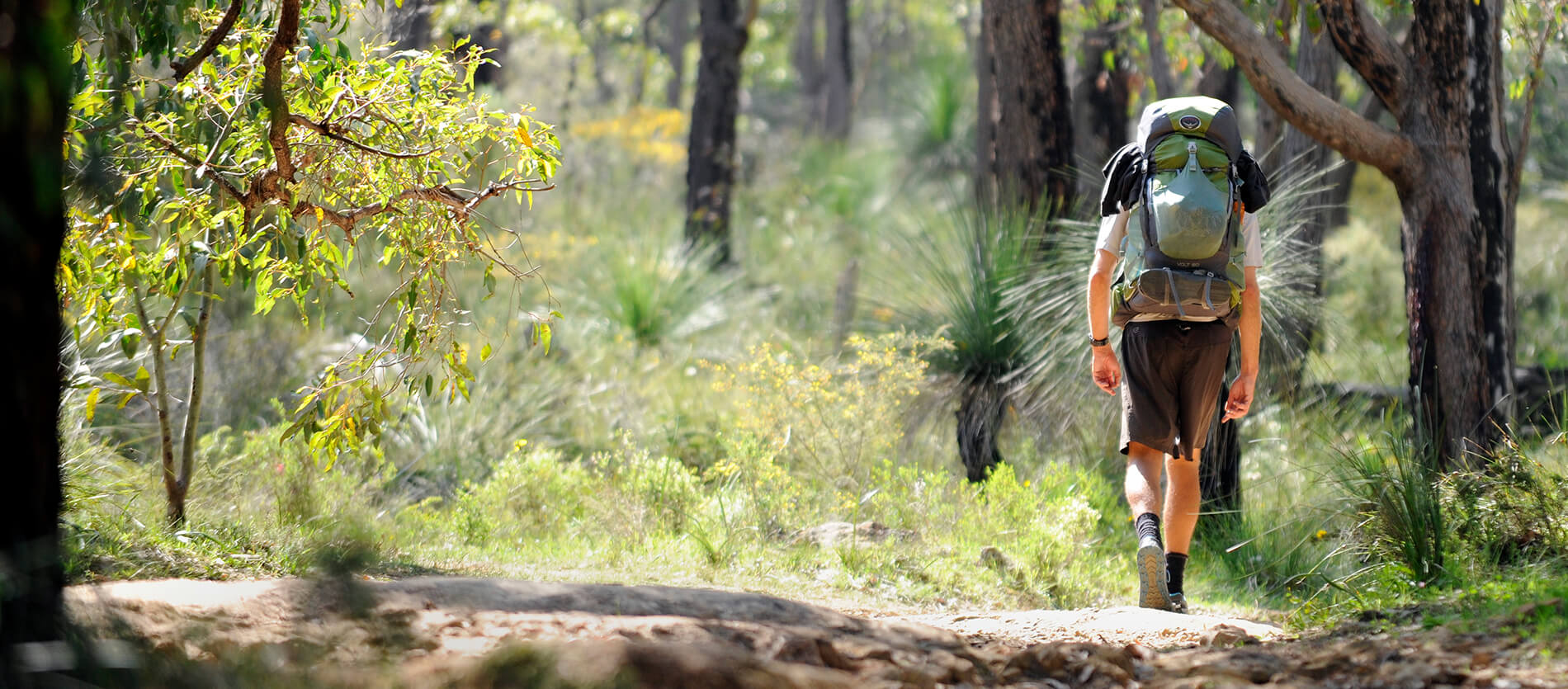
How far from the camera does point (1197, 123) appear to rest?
4.08 metres

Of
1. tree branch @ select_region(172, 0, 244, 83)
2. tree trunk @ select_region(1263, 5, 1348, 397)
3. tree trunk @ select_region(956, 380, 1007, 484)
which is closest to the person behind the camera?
tree branch @ select_region(172, 0, 244, 83)

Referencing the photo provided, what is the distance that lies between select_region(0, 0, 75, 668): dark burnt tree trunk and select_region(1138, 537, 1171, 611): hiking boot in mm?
3110

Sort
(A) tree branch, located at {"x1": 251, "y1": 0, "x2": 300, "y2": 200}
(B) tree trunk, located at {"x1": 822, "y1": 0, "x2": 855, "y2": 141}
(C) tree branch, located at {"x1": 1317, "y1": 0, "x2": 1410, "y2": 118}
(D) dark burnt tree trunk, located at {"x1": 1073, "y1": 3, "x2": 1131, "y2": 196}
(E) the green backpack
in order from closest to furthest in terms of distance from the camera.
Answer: (A) tree branch, located at {"x1": 251, "y1": 0, "x2": 300, "y2": 200}, (E) the green backpack, (C) tree branch, located at {"x1": 1317, "y1": 0, "x2": 1410, "y2": 118}, (D) dark burnt tree trunk, located at {"x1": 1073, "y1": 3, "x2": 1131, "y2": 196}, (B) tree trunk, located at {"x1": 822, "y1": 0, "x2": 855, "y2": 141}

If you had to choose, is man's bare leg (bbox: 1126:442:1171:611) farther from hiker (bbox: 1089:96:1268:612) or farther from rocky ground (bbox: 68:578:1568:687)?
rocky ground (bbox: 68:578:1568:687)

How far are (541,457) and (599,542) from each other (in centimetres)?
94

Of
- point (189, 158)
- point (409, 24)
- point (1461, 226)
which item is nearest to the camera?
point (189, 158)

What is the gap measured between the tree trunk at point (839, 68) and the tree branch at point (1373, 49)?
49.2ft

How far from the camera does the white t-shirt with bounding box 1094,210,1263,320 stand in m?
4.14

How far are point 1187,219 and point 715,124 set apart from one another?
926 centimetres

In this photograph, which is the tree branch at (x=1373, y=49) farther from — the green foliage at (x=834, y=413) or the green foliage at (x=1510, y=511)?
the green foliage at (x=834, y=413)

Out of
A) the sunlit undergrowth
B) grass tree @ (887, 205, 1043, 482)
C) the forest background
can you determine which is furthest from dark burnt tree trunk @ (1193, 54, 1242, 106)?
grass tree @ (887, 205, 1043, 482)

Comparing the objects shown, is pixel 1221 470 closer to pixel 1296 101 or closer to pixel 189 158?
pixel 1296 101

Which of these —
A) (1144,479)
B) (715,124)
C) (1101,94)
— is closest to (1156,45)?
(1101,94)

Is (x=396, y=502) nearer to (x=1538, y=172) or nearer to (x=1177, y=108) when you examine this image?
(x=1177, y=108)
